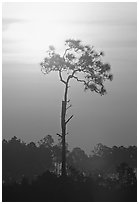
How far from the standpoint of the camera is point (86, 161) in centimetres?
4844

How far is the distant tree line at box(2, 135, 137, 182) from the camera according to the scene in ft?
119

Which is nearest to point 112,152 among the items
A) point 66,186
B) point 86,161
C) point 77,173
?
point 86,161

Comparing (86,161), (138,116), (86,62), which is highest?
(86,62)

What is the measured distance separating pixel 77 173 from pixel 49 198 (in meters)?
4.53

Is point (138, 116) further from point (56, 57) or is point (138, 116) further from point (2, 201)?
point (2, 201)

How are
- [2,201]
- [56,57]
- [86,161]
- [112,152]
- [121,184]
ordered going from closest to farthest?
1. [2,201]
2. [121,184]
3. [56,57]
4. [112,152]
5. [86,161]

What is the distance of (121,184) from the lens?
928 inches

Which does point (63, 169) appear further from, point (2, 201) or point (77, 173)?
point (2, 201)

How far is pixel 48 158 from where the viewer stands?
1646 inches

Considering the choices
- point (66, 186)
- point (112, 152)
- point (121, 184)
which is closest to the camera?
point (66, 186)

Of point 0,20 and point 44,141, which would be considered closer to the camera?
point 0,20

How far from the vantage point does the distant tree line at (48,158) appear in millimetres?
36125

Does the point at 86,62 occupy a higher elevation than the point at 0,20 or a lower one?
lower

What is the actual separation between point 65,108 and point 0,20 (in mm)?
6422
